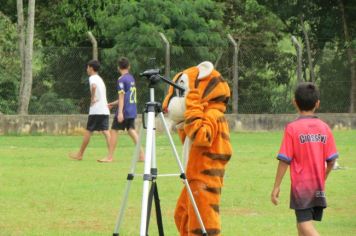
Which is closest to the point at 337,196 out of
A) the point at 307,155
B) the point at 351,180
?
the point at 351,180

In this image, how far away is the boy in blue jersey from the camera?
17.3 m

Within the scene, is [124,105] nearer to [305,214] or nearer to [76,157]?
[76,157]

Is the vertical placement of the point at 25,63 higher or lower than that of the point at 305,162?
higher

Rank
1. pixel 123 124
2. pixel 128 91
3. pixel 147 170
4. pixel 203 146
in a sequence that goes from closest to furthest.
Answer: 1. pixel 147 170
2. pixel 203 146
3. pixel 128 91
4. pixel 123 124

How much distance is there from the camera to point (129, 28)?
26.4m

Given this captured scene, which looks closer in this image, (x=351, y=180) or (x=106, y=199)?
(x=106, y=199)

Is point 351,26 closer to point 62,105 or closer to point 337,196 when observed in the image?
point 62,105

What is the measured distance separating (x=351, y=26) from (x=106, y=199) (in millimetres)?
18477

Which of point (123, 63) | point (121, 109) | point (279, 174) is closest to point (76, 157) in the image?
point (121, 109)

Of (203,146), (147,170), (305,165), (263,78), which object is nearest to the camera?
(147,170)

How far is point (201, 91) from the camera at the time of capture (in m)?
8.68

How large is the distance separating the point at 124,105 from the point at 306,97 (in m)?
9.68

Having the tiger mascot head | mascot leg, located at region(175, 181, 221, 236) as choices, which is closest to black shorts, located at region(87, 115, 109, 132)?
the tiger mascot head

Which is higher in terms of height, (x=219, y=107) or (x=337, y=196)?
(x=219, y=107)
